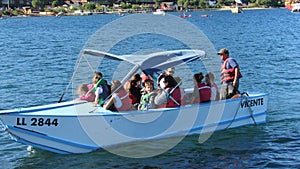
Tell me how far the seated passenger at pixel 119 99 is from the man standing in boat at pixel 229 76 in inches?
128

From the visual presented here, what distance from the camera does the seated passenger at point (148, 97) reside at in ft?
44.3

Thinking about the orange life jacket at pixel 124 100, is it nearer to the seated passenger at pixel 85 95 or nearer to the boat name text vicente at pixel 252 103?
the seated passenger at pixel 85 95

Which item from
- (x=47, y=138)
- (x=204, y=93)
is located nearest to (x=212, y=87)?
(x=204, y=93)

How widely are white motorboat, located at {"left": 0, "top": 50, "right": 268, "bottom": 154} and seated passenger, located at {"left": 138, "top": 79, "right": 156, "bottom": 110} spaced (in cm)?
31

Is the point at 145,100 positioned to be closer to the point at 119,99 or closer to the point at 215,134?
the point at 119,99

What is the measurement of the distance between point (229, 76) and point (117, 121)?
165 inches

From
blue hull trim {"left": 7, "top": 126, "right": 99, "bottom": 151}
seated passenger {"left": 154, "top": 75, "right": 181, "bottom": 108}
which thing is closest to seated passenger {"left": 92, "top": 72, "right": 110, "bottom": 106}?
blue hull trim {"left": 7, "top": 126, "right": 99, "bottom": 151}

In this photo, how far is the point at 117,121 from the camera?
12.8 m

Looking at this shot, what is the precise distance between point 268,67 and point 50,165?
19.4m

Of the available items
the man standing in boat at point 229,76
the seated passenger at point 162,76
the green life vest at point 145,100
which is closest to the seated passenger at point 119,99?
the green life vest at point 145,100

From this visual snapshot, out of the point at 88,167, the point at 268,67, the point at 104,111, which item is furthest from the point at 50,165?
the point at 268,67

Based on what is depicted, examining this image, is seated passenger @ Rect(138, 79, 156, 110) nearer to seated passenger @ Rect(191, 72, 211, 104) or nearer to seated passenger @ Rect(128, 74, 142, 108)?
seated passenger @ Rect(128, 74, 142, 108)

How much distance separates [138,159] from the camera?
43.0 feet

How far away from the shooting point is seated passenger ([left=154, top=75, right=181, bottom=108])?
13.6m
